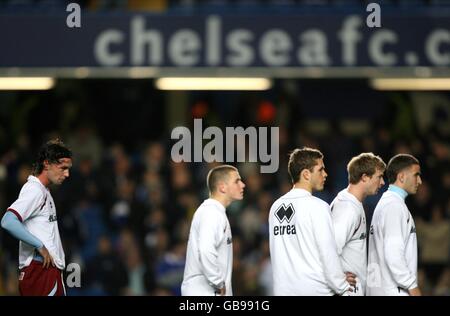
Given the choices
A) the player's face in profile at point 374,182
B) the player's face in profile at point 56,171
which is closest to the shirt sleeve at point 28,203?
the player's face in profile at point 56,171

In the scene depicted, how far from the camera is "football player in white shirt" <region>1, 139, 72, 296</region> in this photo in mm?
8398

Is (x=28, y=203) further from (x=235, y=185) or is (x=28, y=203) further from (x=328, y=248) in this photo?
(x=328, y=248)

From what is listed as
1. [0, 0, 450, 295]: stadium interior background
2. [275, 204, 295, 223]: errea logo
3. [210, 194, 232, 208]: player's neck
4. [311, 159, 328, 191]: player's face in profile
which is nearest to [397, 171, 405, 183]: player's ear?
[311, 159, 328, 191]: player's face in profile

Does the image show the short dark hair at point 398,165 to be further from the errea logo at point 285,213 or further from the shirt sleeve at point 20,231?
the shirt sleeve at point 20,231

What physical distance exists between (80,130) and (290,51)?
11.9 feet

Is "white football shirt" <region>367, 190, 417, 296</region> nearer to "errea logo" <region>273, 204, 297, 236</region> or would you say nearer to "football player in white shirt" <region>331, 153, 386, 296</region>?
"football player in white shirt" <region>331, 153, 386, 296</region>

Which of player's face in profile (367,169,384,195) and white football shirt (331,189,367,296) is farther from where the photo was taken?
player's face in profile (367,169,384,195)

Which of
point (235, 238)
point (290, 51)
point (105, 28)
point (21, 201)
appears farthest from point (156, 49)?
point (21, 201)

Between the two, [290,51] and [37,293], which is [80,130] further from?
[37,293]

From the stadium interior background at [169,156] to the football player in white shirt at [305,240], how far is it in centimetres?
337

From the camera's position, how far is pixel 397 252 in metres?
8.56

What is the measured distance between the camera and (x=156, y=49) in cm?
1527

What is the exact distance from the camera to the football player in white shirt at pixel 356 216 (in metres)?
8.66

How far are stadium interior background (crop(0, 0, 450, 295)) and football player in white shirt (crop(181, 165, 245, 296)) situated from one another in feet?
9.48
